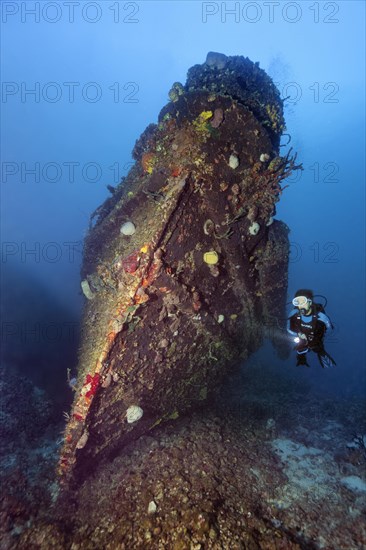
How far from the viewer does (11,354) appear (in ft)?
33.7

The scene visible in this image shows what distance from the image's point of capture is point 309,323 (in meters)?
5.61

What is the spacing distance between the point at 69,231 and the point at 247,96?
50.8 m

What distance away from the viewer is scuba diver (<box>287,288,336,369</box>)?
18.1 ft

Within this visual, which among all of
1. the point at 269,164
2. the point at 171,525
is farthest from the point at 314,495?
the point at 269,164

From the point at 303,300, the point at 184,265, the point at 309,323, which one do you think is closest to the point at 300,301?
the point at 303,300

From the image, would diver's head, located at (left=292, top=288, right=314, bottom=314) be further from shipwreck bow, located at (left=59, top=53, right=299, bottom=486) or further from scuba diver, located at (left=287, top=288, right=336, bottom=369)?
shipwreck bow, located at (left=59, top=53, right=299, bottom=486)

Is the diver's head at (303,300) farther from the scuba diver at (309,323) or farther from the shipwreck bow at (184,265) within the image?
the shipwreck bow at (184,265)

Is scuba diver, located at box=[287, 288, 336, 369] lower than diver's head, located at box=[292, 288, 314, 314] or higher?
lower

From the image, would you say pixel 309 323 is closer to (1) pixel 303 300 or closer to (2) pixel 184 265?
(1) pixel 303 300

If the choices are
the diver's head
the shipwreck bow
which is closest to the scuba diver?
the diver's head

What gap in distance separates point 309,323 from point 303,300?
0.46 metres

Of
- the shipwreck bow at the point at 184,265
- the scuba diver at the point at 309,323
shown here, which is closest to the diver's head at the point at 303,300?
the scuba diver at the point at 309,323

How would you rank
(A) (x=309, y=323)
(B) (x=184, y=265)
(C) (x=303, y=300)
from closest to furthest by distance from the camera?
1. (B) (x=184, y=265)
2. (C) (x=303, y=300)
3. (A) (x=309, y=323)

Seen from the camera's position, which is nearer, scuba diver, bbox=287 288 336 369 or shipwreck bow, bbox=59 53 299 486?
shipwreck bow, bbox=59 53 299 486
